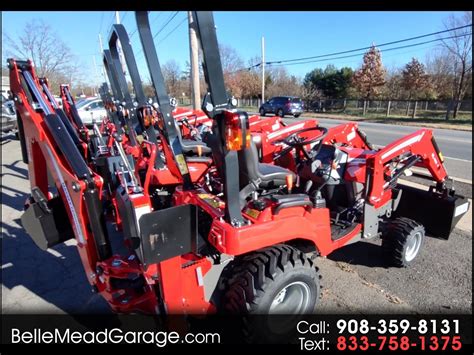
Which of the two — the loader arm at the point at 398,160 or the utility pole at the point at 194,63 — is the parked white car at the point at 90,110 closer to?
the utility pole at the point at 194,63

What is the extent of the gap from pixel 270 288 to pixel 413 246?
206 cm

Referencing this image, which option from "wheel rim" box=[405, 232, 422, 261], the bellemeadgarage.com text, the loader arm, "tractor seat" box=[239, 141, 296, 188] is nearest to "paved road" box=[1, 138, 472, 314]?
"wheel rim" box=[405, 232, 422, 261]

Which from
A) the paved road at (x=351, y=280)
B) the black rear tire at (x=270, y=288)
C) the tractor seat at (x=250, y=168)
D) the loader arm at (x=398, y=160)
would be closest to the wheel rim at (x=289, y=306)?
the black rear tire at (x=270, y=288)

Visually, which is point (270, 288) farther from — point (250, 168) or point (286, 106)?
point (286, 106)

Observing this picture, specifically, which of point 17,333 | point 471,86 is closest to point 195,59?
point 17,333

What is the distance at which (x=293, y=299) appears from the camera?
251cm

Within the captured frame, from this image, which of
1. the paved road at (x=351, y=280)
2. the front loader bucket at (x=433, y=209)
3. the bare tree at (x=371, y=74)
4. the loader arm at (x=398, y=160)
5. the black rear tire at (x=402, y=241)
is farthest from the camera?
the bare tree at (x=371, y=74)

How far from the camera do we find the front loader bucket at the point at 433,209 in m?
3.54

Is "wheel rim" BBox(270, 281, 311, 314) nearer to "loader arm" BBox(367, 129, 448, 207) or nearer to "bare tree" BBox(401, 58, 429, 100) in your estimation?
"loader arm" BBox(367, 129, 448, 207)

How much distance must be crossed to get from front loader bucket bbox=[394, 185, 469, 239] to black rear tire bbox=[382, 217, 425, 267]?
1.16ft

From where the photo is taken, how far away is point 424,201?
147 inches

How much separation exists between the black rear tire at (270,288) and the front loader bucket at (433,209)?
1980mm

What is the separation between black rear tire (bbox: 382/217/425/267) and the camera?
326 centimetres

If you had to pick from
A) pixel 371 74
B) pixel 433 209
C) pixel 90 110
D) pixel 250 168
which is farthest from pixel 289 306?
pixel 371 74
